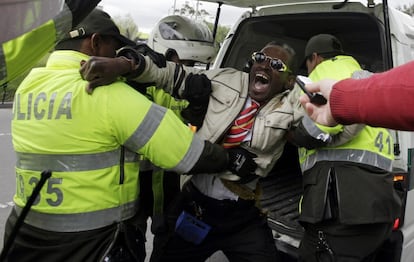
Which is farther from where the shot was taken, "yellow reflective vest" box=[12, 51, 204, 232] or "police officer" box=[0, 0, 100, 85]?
"yellow reflective vest" box=[12, 51, 204, 232]

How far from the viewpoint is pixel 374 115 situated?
1279mm

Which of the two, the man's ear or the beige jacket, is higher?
the man's ear

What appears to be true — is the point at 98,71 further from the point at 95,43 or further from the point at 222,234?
the point at 222,234

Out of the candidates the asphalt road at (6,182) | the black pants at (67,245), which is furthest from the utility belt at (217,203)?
the asphalt road at (6,182)

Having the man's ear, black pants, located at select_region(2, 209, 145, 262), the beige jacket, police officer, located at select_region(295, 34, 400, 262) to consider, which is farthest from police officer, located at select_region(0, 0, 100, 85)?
police officer, located at select_region(295, 34, 400, 262)

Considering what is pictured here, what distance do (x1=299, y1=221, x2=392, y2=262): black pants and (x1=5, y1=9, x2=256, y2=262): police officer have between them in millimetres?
842

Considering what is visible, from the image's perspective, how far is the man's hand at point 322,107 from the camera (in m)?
1.43

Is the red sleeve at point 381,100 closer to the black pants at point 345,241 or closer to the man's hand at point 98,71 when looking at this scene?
the man's hand at point 98,71

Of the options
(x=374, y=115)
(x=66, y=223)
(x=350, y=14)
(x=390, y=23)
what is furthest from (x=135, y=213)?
(x=350, y=14)

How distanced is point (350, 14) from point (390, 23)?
53 centimetres

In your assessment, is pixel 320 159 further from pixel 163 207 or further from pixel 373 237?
pixel 163 207

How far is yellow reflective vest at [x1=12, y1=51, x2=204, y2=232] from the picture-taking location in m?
2.05

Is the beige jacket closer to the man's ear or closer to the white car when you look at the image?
the man's ear

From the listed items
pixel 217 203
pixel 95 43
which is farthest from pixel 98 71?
pixel 217 203
